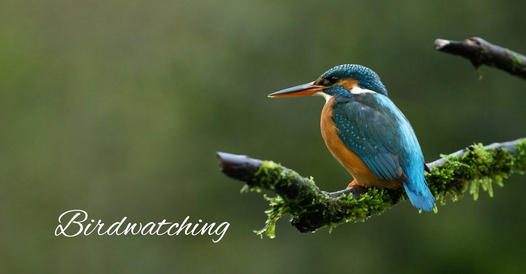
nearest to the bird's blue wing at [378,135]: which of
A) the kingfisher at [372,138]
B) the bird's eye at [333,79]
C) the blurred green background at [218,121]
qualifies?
the kingfisher at [372,138]

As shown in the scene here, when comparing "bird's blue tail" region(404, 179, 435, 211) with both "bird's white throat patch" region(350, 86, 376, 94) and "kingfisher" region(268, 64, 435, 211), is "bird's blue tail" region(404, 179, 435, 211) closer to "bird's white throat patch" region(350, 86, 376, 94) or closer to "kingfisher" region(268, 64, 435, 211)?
"kingfisher" region(268, 64, 435, 211)

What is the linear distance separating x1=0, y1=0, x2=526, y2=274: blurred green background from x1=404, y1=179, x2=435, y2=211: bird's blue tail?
364 centimetres

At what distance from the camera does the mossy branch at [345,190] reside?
6.73 ft

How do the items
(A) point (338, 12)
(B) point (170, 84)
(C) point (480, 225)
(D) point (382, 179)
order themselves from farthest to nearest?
(B) point (170, 84) < (A) point (338, 12) < (C) point (480, 225) < (D) point (382, 179)

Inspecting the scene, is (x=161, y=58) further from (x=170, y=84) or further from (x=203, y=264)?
(x=203, y=264)

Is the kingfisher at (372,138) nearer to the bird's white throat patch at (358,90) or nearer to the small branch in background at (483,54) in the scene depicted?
the bird's white throat patch at (358,90)

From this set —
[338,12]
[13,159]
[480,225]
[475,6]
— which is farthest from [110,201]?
[475,6]

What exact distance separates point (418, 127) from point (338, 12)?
1.55 metres

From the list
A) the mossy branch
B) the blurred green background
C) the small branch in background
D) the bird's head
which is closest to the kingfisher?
the bird's head

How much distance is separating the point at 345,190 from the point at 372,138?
41 centimetres

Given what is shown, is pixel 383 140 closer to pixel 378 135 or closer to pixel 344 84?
pixel 378 135

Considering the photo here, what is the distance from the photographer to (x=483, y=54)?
259 centimetres

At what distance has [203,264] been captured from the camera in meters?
7.04

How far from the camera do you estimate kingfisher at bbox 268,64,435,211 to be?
2.89 meters
